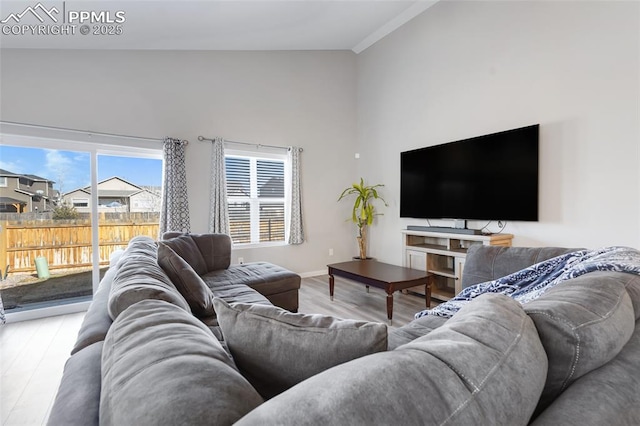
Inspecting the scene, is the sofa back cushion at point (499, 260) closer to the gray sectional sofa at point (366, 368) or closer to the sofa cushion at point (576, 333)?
the gray sectional sofa at point (366, 368)

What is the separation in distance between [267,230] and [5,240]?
2.94 meters

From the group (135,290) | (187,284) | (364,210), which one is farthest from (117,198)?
(364,210)

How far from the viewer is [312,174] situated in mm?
5184

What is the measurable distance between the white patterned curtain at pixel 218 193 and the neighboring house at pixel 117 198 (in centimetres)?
68

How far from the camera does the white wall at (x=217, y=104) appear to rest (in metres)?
3.33

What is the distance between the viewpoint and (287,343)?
77 centimetres

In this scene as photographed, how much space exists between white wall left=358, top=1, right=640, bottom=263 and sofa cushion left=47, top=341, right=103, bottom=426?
362 centimetres

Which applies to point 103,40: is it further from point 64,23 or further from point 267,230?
point 267,230

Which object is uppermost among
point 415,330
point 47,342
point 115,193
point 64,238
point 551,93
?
point 551,93

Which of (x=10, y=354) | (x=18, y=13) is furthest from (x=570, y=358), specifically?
(x=18, y=13)

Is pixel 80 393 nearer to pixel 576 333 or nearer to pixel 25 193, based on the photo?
pixel 576 333

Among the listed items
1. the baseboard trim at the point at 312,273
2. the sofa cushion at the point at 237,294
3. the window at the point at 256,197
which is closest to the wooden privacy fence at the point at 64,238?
the window at the point at 256,197

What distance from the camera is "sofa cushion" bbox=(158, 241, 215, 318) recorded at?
185 cm

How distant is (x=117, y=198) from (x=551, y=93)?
4.81 metres
